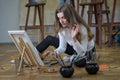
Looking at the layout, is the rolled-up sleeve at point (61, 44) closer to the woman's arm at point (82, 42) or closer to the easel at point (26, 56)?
the woman's arm at point (82, 42)

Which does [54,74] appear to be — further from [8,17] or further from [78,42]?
[8,17]

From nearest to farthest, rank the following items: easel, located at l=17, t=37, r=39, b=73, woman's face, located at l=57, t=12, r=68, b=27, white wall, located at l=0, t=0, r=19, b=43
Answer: woman's face, located at l=57, t=12, r=68, b=27 < easel, located at l=17, t=37, r=39, b=73 < white wall, located at l=0, t=0, r=19, b=43

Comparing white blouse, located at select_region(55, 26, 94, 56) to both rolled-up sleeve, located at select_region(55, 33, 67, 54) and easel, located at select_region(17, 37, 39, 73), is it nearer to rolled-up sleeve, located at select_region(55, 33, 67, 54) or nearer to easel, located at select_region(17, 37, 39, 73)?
rolled-up sleeve, located at select_region(55, 33, 67, 54)

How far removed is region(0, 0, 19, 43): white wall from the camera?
475 centimetres

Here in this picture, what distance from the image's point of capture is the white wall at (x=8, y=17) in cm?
475

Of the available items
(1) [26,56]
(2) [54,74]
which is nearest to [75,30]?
(2) [54,74]

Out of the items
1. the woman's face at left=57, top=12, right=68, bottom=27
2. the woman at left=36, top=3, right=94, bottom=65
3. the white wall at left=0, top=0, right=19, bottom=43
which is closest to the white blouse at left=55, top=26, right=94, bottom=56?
the woman at left=36, top=3, right=94, bottom=65

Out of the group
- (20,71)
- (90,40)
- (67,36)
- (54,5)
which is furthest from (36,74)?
(54,5)

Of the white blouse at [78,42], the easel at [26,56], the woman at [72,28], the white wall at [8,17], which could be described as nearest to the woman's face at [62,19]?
the woman at [72,28]

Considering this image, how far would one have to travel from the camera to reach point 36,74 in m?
2.22

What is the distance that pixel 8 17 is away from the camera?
478 cm

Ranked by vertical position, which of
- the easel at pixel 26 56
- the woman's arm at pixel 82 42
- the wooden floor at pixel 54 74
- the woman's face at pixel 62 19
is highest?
the woman's face at pixel 62 19

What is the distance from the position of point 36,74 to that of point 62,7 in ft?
1.98

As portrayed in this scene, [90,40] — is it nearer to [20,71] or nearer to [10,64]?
[20,71]
